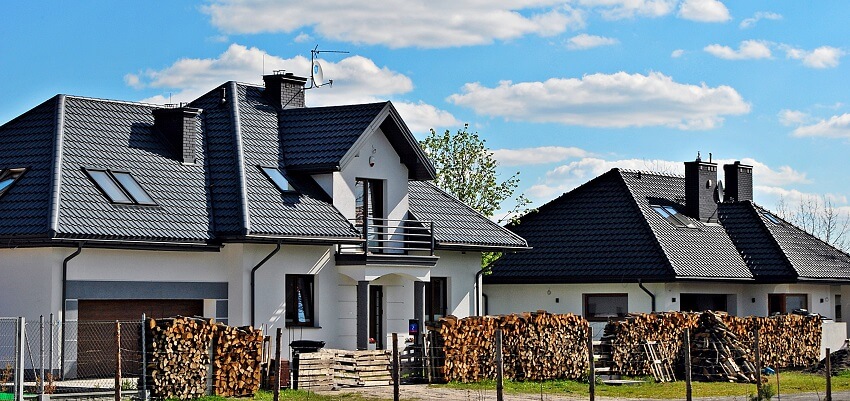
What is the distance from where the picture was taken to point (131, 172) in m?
29.4

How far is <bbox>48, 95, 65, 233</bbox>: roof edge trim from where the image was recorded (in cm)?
2590

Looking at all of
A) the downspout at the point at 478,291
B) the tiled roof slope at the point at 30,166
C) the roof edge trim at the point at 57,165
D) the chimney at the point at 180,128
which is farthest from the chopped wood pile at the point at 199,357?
the downspout at the point at 478,291

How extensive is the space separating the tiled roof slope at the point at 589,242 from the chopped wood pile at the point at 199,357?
16868mm

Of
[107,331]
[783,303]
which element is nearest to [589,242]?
[783,303]

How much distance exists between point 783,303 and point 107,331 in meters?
23.2

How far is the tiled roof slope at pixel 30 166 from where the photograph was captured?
26.2m

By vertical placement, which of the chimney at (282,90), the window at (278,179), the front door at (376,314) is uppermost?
the chimney at (282,90)

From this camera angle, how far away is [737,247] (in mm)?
43406

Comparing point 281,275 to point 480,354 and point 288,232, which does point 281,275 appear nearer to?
point 288,232

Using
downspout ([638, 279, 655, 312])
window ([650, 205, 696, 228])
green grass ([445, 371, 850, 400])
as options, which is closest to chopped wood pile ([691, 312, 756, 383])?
green grass ([445, 371, 850, 400])

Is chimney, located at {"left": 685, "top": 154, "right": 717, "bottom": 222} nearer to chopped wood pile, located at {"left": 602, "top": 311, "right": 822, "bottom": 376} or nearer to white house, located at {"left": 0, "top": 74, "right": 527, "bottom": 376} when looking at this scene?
chopped wood pile, located at {"left": 602, "top": 311, "right": 822, "bottom": 376}

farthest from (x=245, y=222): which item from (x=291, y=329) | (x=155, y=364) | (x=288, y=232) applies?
(x=155, y=364)

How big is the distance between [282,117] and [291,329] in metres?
6.21

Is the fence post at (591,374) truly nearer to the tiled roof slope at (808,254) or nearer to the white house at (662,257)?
the white house at (662,257)
